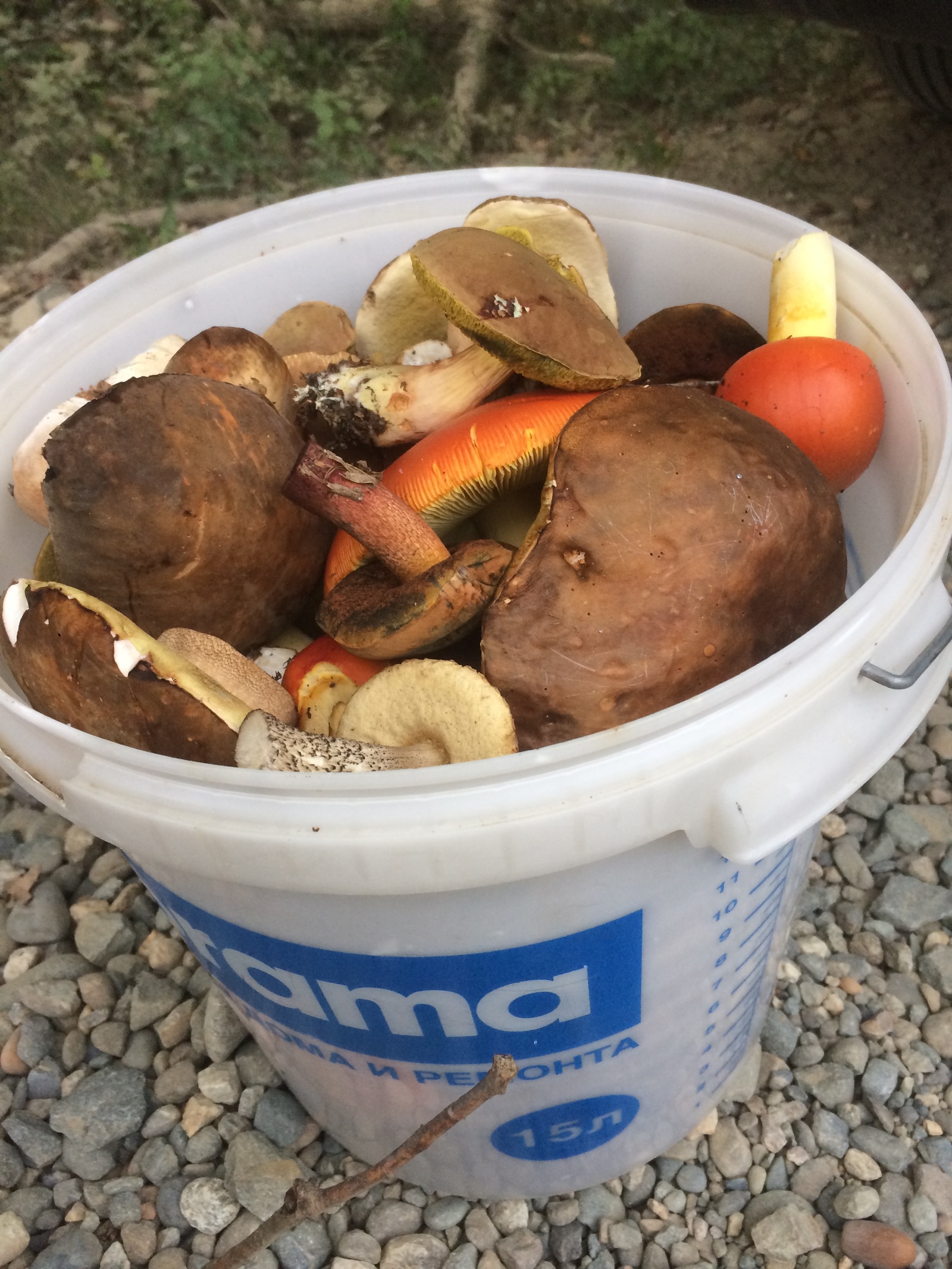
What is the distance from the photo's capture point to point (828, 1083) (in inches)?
60.9

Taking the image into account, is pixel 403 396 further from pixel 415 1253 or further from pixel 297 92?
pixel 297 92

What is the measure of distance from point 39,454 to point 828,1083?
1470 mm

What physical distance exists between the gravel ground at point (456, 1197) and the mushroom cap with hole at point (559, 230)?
1063 millimetres

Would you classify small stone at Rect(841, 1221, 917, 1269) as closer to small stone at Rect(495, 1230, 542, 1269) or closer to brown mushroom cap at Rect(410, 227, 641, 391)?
small stone at Rect(495, 1230, 542, 1269)

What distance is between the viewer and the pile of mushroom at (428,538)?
98cm

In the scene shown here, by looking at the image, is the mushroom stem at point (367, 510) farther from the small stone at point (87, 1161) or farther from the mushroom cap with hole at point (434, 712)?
the small stone at point (87, 1161)

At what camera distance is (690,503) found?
99 centimetres

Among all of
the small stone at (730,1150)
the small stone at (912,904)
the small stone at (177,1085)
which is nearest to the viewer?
the small stone at (730,1150)

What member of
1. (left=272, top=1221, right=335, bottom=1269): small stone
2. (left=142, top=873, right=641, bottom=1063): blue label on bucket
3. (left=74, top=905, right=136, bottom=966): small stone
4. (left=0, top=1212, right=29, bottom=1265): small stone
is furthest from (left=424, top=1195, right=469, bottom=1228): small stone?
(left=74, top=905, right=136, bottom=966): small stone

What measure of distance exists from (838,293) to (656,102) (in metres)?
2.40

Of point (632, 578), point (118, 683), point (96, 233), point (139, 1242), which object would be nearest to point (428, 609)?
point (632, 578)

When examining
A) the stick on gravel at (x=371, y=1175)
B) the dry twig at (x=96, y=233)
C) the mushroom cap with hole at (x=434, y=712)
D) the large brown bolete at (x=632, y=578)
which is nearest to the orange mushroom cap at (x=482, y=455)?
the large brown bolete at (x=632, y=578)

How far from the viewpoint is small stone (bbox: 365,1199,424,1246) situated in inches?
56.3

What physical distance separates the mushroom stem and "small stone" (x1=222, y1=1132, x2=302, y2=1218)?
2.96 feet
